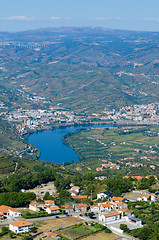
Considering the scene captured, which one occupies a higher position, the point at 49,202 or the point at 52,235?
the point at 52,235

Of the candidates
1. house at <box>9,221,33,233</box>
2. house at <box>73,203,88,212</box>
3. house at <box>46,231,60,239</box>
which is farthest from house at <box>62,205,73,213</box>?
house at <box>46,231,60,239</box>

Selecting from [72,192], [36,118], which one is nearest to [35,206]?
[72,192]

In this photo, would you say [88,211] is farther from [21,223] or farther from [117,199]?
[21,223]

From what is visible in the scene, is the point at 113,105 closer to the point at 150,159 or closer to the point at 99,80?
the point at 99,80

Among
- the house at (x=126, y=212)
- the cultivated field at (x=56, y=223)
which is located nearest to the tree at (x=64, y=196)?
the cultivated field at (x=56, y=223)

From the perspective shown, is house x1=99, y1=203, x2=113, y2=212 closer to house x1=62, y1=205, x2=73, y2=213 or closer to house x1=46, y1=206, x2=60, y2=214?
house x1=62, y1=205, x2=73, y2=213

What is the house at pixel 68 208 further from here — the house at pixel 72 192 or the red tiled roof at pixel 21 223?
the red tiled roof at pixel 21 223
